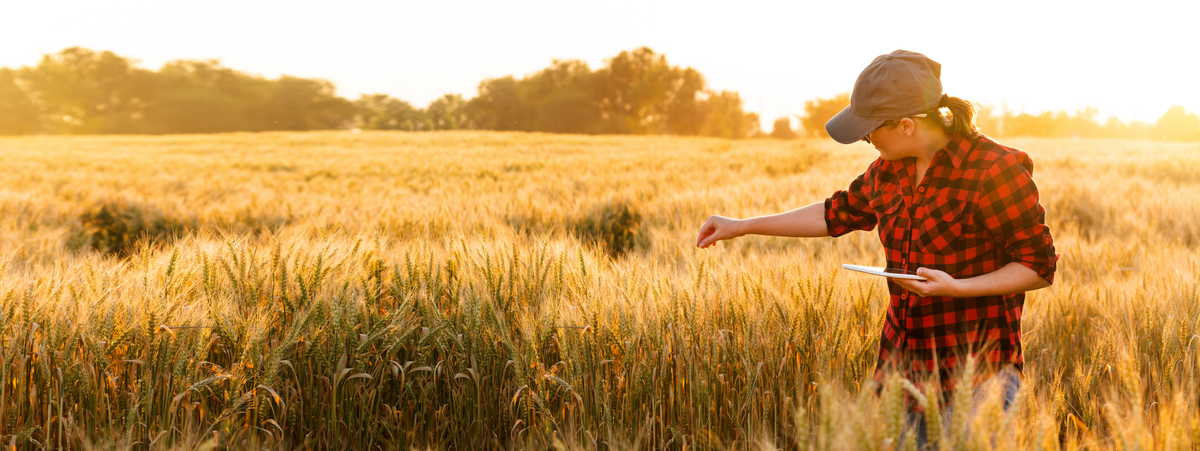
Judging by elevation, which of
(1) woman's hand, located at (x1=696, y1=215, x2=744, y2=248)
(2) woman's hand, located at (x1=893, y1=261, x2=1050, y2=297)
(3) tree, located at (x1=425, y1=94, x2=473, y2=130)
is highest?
(3) tree, located at (x1=425, y1=94, x2=473, y2=130)

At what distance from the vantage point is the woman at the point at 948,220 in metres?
1.32

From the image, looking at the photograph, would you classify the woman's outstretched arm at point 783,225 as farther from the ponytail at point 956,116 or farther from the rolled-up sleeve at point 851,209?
the ponytail at point 956,116

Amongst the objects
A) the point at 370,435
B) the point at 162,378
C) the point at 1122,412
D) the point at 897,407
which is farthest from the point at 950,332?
the point at 162,378

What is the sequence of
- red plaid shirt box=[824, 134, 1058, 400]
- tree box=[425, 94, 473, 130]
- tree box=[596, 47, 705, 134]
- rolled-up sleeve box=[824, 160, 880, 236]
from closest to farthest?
red plaid shirt box=[824, 134, 1058, 400], rolled-up sleeve box=[824, 160, 880, 236], tree box=[425, 94, 473, 130], tree box=[596, 47, 705, 134]

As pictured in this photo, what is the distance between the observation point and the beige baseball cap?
4.51ft

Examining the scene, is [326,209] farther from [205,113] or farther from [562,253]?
[205,113]

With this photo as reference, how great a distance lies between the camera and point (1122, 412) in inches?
62.0

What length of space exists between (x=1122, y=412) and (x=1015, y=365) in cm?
38

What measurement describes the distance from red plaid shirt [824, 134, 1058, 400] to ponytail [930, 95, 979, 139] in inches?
0.8

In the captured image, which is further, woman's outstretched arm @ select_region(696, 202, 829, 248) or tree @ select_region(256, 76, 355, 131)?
tree @ select_region(256, 76, 355, 131)

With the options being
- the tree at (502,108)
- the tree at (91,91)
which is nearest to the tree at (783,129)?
the tree at (502,108)

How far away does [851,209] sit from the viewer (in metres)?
1.74

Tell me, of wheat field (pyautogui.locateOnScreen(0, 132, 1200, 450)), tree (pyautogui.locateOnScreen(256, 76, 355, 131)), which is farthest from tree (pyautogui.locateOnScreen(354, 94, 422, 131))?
wheat field (pyautogui.locateOnScreen(0, 132, 1200, 450))

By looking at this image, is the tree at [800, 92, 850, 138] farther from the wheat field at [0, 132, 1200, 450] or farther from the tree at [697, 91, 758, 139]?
the wheat field at [0, 132, 1200, 450]
